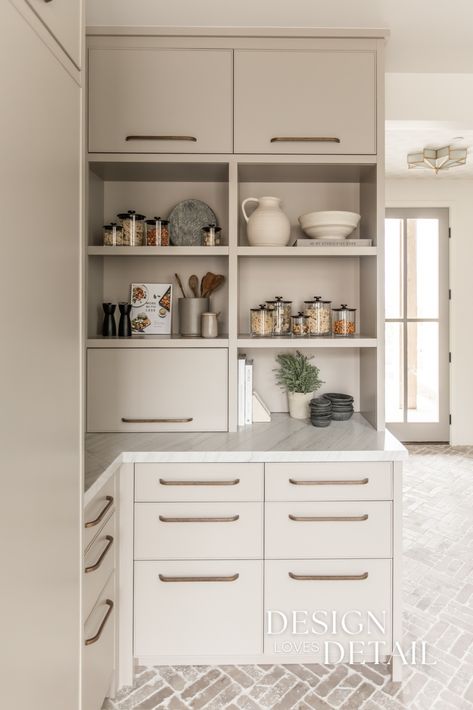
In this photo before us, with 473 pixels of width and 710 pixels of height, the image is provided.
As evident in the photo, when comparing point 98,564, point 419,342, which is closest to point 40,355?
point 98,564

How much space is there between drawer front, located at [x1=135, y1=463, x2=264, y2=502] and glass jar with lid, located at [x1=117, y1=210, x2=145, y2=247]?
39.0 inches

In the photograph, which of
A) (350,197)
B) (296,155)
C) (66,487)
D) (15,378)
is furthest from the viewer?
(350,197)

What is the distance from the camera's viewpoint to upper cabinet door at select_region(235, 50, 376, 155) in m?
2.15

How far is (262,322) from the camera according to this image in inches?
92.0

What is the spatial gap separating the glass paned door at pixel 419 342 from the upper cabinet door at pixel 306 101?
10.9ft

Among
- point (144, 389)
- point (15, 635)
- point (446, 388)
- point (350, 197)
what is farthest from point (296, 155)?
point (446, 388)

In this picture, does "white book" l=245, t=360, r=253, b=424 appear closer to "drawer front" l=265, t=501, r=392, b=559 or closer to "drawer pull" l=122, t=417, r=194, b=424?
"drawer pull" l=122, t=417, r=194, b=424

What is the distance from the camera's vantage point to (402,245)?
5.25 metres

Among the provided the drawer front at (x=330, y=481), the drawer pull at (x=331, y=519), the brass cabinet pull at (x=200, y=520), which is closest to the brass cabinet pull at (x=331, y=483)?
the drawer front at (x=330, y=481)

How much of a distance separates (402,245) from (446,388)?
1565 mm

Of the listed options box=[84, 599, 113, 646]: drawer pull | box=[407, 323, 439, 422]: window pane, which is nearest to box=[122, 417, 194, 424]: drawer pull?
box=[84, 599, 113, 646]: drawer pull

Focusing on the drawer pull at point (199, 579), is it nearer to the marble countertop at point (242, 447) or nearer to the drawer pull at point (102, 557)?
the drawer pull at point (102, 557)

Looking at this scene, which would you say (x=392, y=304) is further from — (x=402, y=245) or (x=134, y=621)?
(x=134, y=621)

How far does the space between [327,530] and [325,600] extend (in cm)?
27
